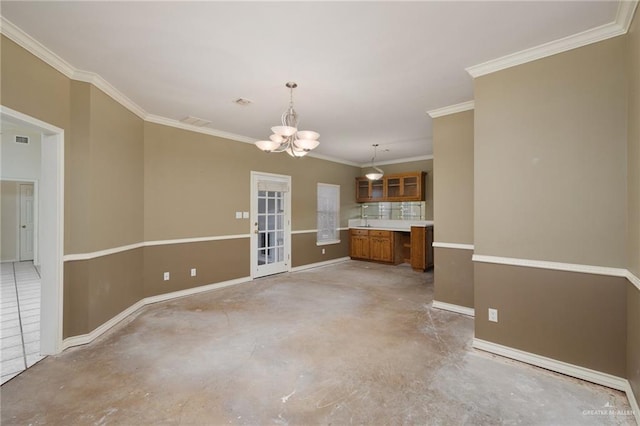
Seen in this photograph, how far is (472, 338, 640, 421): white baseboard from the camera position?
200cm

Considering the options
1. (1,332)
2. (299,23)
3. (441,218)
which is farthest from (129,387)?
(441,218)

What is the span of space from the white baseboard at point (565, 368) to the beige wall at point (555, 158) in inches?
32.3

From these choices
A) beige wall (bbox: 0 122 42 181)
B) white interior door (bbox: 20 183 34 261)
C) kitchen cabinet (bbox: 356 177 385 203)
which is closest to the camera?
beige wall (bbox: 0 122 42 181)

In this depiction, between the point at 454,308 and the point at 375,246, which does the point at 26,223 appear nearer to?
the point at 375,246

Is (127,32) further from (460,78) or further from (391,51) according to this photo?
(460,78)

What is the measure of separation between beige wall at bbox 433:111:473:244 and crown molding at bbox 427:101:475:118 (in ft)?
0.15

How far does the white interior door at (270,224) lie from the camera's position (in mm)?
5309

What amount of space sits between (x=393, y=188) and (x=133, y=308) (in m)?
5.80

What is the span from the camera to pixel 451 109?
3.62 meters

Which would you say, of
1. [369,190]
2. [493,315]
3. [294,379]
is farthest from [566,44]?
[369,190]

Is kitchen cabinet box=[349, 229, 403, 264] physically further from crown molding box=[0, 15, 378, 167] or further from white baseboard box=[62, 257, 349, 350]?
crown molding box=[0, 15, 378, 167]

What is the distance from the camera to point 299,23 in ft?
6.60

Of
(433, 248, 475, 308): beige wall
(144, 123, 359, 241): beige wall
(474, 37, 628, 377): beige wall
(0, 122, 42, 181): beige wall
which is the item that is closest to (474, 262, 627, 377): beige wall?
(474, 37, 628, 377): beige wall

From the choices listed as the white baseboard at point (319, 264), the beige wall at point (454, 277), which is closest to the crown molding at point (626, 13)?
the beige wall at point (454, 277)
